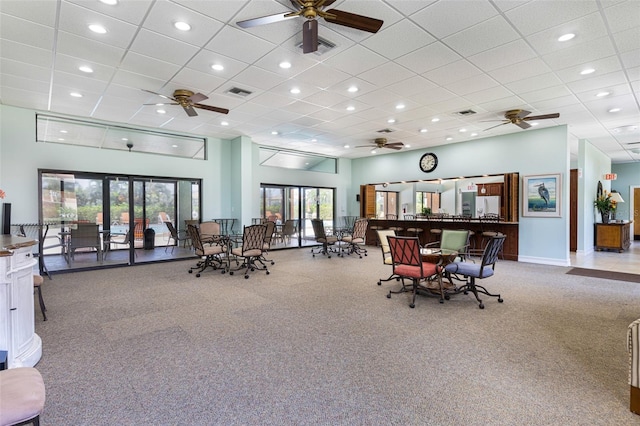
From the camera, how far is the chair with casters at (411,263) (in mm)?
4336

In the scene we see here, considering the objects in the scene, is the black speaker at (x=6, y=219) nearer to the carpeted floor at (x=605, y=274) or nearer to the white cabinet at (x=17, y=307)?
the white cabinet at (x=17, y=307)

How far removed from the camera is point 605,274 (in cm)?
640

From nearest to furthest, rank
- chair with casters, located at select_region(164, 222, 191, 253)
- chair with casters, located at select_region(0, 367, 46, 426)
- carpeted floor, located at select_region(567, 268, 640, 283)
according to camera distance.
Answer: chair with casters, located at select_region(0, 367, 46, 426) → carpeted floor, located at select_region(567, 268, 640, 283) → chair with casters, located at select_region(164, 222, 191, 253)

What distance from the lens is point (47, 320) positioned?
12.5ft

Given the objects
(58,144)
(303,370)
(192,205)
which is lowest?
(303,370)

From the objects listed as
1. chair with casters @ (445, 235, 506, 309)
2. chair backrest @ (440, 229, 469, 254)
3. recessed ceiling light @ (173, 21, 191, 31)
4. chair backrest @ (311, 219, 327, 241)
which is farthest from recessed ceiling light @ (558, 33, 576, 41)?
chair backrest @ (311, 219, 327, 241)

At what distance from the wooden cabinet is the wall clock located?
5272mm

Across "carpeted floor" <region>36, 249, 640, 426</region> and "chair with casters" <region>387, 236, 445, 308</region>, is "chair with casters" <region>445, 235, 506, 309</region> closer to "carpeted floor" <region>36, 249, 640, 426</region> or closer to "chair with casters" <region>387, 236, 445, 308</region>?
"carpeted floor" <region>36, 249, 640, 426</region>

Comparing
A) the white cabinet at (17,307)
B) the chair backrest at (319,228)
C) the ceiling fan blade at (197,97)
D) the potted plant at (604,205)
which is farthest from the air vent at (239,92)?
the potted plant at (604,205)

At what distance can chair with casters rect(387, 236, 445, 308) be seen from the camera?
14.2 feet

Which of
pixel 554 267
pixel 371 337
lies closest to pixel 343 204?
pixel 554 267

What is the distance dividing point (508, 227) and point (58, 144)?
10.2m

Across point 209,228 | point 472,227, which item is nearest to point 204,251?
point 209,228

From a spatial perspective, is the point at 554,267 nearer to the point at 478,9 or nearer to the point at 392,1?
the point at 478,9
